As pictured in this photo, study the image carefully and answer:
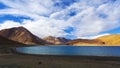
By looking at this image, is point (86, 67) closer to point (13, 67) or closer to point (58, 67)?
point (58, 67)

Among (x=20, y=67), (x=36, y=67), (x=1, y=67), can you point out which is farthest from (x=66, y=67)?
(x=1, y=67)

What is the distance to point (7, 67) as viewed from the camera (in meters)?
22.9

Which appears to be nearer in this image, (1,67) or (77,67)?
(1,67)

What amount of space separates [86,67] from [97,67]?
123 cm

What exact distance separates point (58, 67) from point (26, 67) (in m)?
3.21

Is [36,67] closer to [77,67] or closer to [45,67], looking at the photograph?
[45,67]

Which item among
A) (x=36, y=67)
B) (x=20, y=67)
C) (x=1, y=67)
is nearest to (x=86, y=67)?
(x=36, y=67)

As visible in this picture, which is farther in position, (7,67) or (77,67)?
(77,67)

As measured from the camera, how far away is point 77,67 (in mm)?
24422

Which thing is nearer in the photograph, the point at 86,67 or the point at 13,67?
the point at 13,67

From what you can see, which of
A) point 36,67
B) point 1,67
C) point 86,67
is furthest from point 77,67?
point 1,67

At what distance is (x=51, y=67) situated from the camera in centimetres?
2386

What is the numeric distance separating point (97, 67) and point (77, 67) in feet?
7.28

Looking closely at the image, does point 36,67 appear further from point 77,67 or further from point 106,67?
point 106,67
